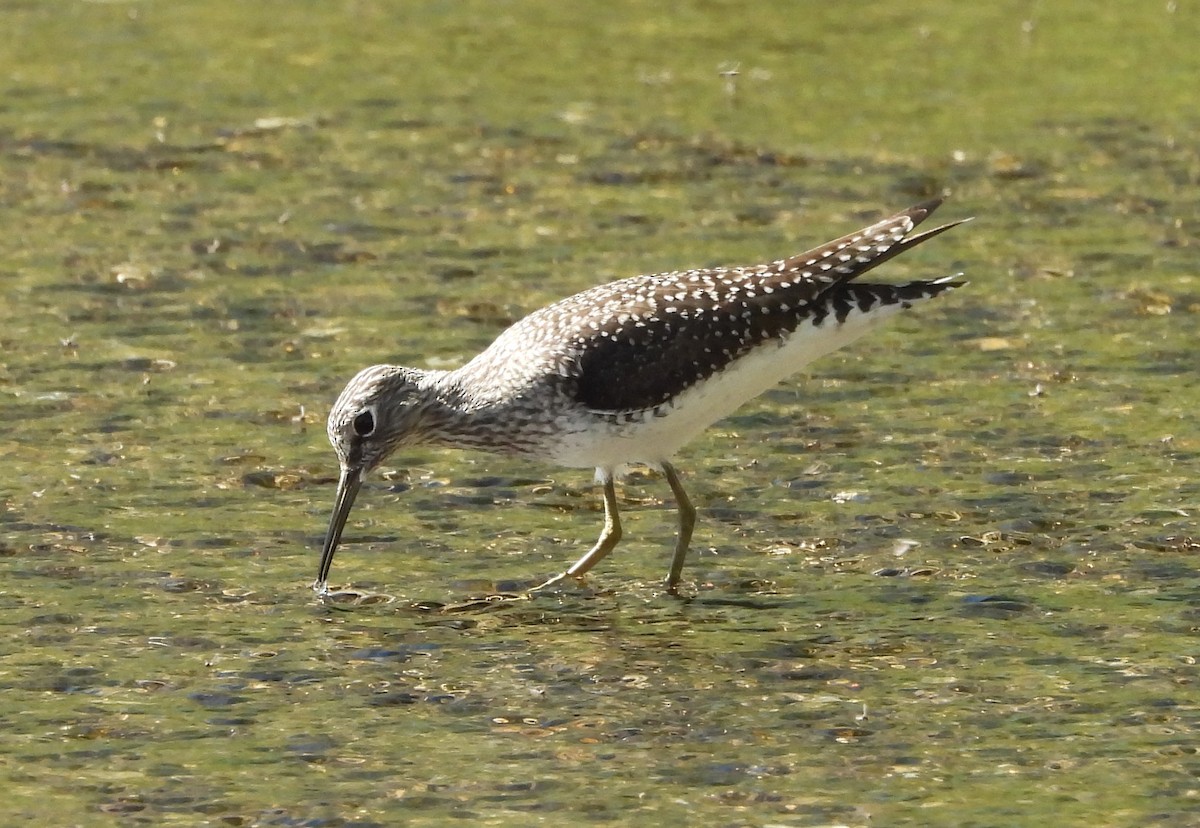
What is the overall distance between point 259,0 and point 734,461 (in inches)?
416

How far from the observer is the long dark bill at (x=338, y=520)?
9930 millimetres

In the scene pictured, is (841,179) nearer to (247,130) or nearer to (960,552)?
(247,130)

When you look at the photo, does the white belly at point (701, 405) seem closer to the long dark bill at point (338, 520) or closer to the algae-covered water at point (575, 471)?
the algae-covered water at point (575, 471)

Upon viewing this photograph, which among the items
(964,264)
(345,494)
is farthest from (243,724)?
(964,264)

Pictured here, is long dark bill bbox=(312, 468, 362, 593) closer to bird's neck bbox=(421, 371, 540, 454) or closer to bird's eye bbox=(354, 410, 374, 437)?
bird's eye bbox=(354, 410, 374, 437)

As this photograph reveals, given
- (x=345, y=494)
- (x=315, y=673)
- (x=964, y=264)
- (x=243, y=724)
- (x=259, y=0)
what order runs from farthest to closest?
(x=259, y=0) < (x=964, y=264) < (x=345, y=494) < (x=315, y=673) < (x=243, y=724)

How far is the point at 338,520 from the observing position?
10.1m

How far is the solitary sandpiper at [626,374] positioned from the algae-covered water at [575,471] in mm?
547

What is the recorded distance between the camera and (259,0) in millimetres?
20609

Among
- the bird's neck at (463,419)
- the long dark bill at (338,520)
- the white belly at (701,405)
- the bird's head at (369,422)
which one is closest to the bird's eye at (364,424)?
the bird's head at (369,422)

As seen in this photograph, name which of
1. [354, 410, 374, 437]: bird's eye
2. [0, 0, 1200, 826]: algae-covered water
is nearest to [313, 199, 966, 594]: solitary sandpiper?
[354, 410, 374, 437]: bird's eye

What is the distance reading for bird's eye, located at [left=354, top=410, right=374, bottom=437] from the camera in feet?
33.4

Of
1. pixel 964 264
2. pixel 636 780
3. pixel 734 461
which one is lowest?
pixel 636 780

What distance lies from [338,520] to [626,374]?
1470 mm
